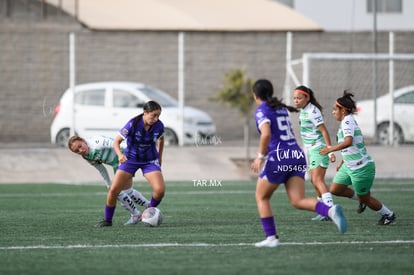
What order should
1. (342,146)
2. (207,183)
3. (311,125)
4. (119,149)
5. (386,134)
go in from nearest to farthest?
1. (342,146)
2. (119,149)
3. (311,125)
4. (207,183)
5. (386,134)

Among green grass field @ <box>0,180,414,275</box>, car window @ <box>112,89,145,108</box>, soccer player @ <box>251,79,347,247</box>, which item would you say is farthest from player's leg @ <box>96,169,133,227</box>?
car window @ <box>112,89,145,108</box>

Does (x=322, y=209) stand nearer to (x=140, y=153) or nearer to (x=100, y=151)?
(x=140, y=153)

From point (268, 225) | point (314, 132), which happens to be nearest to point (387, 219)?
point (314, 132)

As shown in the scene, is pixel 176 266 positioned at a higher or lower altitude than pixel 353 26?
lower

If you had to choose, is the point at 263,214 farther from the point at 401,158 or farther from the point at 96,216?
the point at 401,158

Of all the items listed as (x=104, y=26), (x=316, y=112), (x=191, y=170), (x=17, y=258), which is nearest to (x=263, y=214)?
(x=17, y=258)

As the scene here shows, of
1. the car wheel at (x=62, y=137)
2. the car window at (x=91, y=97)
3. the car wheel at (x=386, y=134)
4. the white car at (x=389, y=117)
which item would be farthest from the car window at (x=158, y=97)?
the car wheel at (x=386, y=134)

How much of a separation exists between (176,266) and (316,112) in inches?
196

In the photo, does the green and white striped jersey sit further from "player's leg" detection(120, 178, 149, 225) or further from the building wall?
the building wall

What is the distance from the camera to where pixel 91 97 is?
26.9 meters

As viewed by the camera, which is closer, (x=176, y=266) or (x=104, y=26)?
(x=176, y=266)

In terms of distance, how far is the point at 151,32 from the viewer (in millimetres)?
30125

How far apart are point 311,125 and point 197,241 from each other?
10.6 feet

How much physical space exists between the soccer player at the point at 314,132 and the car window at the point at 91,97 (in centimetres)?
1335
